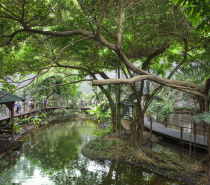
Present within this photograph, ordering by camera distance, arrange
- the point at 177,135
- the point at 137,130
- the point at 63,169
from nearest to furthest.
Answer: the point at 63,169 < the point at 137,130 < the point at 177,135

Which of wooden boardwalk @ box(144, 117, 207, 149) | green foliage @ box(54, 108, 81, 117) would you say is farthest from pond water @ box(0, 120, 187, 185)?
green foliage @ box(54, 108, 81, 117)

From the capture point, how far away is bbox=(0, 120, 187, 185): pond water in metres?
4.27

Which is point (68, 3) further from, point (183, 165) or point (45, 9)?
point (183, 165)

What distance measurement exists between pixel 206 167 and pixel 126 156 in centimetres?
236

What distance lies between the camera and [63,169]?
486cm

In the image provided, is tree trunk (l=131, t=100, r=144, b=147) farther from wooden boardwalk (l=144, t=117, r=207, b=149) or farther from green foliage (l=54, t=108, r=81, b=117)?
green foliage (l=54, t=108, r=81, b=117)

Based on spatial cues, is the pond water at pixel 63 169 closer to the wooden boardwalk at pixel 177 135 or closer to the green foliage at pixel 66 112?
the wooden boardwalk at pixel 177 135

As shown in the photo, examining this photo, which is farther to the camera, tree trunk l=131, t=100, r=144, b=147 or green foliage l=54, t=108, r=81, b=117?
green foliage l=54, t=108, r=81, b=117

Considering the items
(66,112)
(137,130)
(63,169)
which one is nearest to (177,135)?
(137,130)

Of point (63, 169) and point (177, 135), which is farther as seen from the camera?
point (177, 135)

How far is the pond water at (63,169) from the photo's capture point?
427 centimetres

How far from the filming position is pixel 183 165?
4215 mm

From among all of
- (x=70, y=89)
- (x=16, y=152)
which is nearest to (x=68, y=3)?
(x=16, y=152)

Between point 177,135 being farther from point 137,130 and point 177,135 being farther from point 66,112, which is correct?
point 66,112
